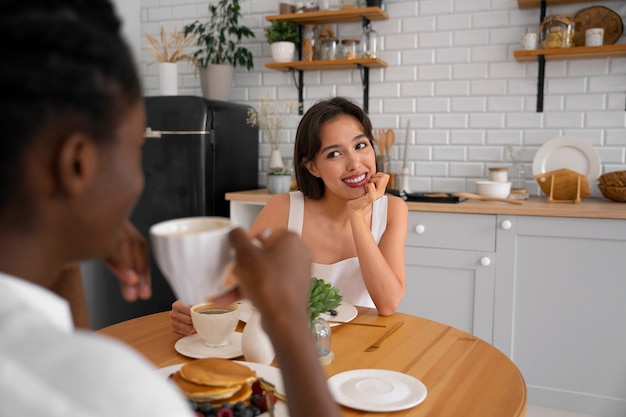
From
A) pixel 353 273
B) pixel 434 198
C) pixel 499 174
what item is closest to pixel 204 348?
pixel 353 273

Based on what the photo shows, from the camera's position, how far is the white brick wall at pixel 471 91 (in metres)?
3.16

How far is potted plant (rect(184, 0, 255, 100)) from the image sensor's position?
3.73 m

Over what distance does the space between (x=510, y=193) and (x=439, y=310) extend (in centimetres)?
78

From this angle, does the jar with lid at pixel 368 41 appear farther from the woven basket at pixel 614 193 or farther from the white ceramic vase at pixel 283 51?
the woven basket at pixel 614 193

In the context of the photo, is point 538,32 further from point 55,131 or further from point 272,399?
point 55,131

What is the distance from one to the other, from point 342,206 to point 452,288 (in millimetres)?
905

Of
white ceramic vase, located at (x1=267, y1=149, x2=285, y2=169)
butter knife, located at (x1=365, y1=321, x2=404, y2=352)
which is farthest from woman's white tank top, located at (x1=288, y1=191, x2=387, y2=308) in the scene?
white ceramic vase, located at (x1=267, y1=149, x2=285, y2=169)

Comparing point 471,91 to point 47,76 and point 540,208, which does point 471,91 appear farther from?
point 47,76

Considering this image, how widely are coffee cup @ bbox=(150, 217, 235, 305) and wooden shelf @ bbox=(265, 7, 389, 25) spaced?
2.91 m

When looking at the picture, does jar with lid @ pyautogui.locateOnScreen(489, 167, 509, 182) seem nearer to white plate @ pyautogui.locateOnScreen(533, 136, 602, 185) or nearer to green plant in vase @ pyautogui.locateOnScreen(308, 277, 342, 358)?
white plate @ pyautogui.locateOnScreen(533, 136, 602, 185)

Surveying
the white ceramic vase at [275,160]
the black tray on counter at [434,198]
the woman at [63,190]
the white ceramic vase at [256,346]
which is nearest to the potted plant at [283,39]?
the white ceramic vase at [275,160]

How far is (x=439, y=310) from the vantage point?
9.57 ft

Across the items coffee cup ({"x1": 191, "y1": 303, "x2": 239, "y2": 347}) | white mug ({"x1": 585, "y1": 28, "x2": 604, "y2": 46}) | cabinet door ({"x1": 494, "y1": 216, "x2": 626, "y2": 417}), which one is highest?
white mug ({"x1": 585, "y1": 28, "x2": 604, "y2": 46})

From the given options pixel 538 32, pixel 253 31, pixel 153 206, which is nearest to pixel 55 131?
pixel 153 206
